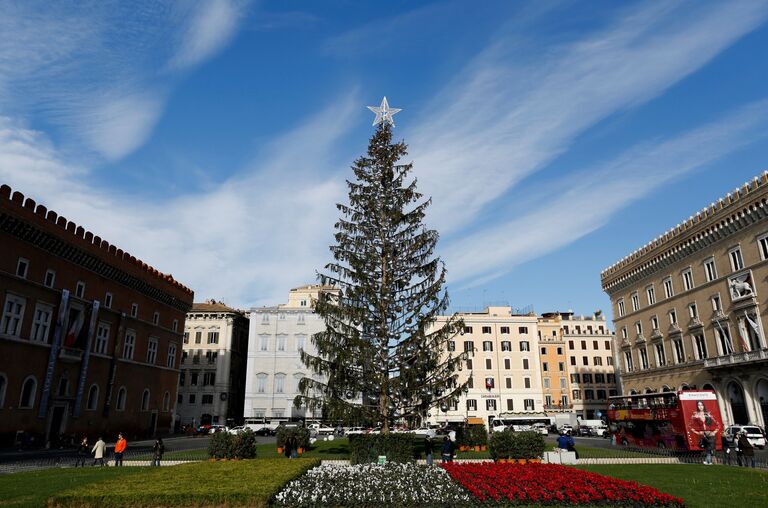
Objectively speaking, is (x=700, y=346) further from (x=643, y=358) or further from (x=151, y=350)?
(x=151, y=350)

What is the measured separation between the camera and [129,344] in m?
47.0

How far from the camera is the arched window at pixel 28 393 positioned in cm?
3384

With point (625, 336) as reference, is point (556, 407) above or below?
below

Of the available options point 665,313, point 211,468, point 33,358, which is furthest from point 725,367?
point 33,358

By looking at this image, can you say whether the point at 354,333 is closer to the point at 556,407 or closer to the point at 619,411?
the point at 619,411

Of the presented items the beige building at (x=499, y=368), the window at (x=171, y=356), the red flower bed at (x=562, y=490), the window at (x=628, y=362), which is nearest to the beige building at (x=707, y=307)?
the window at (x=628, y=362)

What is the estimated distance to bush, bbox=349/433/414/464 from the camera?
23.7 metres

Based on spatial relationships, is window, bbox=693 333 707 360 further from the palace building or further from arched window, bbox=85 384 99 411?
arched window, bbox=85 384 99 411

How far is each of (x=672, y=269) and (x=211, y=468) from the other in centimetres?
5260

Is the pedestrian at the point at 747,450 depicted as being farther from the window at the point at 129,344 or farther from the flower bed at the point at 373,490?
the window at the point at 129,344

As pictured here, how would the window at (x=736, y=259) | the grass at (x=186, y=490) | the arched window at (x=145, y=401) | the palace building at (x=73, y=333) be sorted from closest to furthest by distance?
1. the grass at (x=186, y=490)
2. the palace building at (x=73, y=333)
3. the window at (x=736, y=259)
4. the arched window at (x=145, y=401)

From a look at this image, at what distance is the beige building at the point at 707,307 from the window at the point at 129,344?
54.4m

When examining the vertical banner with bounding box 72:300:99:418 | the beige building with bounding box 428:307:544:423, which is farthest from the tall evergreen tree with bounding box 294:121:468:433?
the beige building with bounding box 428:307:544:423

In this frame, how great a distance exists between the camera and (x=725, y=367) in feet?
147
